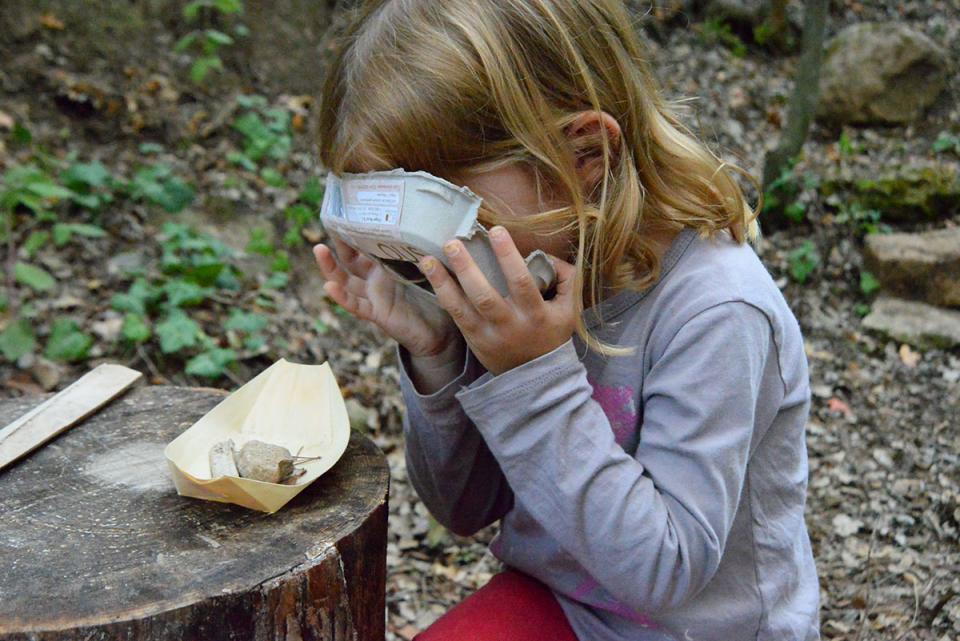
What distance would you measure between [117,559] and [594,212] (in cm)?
83


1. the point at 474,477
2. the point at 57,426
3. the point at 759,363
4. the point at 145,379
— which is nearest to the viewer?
the point at 759,363

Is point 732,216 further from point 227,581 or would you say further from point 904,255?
point 904,255

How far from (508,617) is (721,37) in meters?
5.83

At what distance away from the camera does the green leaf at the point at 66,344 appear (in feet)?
9.86

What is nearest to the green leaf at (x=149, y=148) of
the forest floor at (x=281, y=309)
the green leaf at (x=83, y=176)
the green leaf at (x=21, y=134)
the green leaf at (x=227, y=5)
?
the forest floor at (x=281, y=309)

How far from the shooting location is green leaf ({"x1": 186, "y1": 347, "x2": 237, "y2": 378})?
303cm

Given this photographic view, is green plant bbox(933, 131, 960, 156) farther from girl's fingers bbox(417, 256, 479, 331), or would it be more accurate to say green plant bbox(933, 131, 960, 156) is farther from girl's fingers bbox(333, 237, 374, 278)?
girl's fingers bbox(417, 256, 479, 331)

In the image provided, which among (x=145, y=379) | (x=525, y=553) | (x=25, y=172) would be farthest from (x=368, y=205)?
(x=25, y=172)

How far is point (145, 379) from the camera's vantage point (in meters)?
3.11

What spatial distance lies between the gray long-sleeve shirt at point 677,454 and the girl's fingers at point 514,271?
91 millimetres

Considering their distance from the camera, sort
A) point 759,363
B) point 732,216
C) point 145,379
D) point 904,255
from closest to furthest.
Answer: point 759,363 → point 732,216 → point 145,379 → point 904,255

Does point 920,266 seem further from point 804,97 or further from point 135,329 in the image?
point 135,329

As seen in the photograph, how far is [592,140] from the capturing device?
135 cm

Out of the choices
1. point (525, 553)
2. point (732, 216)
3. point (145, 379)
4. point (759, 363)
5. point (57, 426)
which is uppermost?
point (732, 216)
